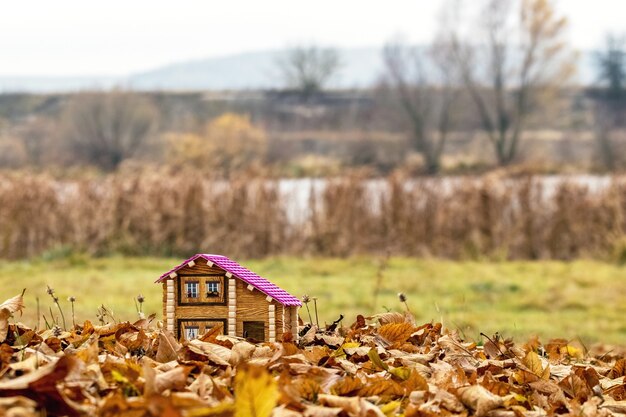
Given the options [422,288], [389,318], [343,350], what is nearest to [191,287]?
[343,350]

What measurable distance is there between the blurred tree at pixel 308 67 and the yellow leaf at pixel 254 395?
70.1 metres

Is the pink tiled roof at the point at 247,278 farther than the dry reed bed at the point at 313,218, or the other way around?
the dry reed bed at the point at 313,218

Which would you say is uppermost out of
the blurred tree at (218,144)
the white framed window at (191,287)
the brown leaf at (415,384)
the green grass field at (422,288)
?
the blurred tree at (218,144)

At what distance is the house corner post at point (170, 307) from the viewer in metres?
3.66

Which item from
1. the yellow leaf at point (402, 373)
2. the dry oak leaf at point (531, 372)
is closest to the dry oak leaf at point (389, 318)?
the dry oak leaf at point (531, 372)

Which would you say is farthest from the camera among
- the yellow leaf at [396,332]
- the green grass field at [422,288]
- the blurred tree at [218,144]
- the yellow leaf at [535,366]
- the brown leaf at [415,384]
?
the blurred tree at [218,144]

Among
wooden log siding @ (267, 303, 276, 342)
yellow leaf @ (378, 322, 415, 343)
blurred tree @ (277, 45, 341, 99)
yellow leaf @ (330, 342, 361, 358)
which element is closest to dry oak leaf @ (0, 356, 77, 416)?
wooden log siding @ (267, 303, 276, 342)

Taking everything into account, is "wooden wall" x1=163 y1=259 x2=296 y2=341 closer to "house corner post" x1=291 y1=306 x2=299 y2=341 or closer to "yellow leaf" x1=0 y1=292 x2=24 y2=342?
"house corner post" x1=291 y1=306 x2=299 y2=341

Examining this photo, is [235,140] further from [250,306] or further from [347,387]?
[347,387]

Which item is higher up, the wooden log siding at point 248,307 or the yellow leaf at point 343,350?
the wooden log siding at point 248,307

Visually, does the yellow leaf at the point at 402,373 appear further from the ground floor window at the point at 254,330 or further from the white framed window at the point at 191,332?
the white framed window at the point at 191,332

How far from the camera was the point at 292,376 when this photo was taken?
3467 millimetres

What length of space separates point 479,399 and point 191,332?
118 centimetres

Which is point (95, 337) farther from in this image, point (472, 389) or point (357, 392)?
point (472, 389)
